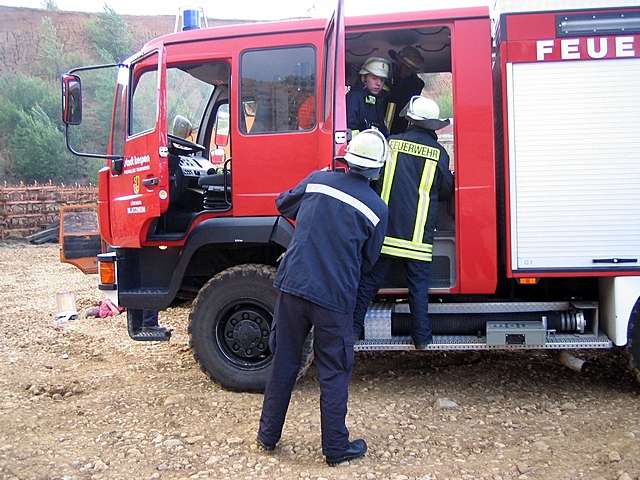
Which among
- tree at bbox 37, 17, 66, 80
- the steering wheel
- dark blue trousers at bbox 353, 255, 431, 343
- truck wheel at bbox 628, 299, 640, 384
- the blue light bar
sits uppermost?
tree at bbox 37, 17, 66, 80

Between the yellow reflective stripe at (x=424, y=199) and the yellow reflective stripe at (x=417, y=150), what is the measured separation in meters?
0.05

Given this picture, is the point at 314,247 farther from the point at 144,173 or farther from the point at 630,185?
the point at 630,185

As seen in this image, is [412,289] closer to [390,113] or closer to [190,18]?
[390,113]

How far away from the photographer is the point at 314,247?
3.80m

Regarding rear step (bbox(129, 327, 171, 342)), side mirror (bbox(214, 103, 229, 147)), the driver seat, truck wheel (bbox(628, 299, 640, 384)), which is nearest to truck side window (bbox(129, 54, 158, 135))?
A: the driver seat

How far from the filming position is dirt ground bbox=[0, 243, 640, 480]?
380cm

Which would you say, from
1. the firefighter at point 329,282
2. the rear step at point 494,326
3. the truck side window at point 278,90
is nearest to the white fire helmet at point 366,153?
the firefighter at point 329,282

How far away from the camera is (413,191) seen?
4.70 metres

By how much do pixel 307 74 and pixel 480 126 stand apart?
4.28ft

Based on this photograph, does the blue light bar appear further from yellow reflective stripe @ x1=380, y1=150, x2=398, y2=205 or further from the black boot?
the black boot

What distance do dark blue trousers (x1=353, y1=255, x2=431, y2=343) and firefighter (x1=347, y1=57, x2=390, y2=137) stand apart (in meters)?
1.14

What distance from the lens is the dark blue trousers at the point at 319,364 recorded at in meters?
3.80

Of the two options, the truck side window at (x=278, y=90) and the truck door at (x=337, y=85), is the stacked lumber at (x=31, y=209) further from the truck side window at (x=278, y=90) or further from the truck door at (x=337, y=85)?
the truck door at (x=337, y=85)

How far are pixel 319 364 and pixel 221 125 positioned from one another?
2.96 m
